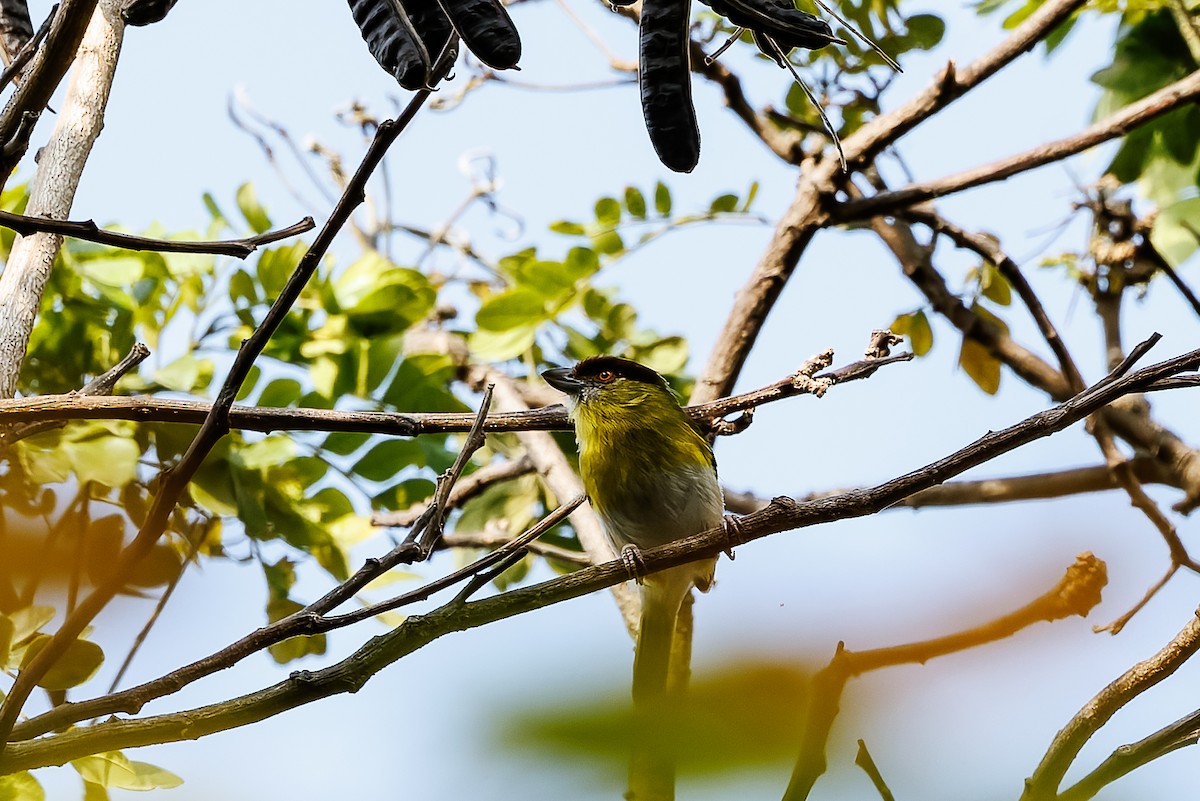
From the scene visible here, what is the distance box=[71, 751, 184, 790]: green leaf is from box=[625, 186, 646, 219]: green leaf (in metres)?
2.61

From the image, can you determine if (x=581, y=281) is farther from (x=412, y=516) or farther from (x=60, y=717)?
(x=60, y=717)

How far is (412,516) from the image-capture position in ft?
10.3

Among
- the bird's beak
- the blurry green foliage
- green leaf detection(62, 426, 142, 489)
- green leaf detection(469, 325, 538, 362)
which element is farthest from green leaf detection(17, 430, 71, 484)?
the blurry green foliage

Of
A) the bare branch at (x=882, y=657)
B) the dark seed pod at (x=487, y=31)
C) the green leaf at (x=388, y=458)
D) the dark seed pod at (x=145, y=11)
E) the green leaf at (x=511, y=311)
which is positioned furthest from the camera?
the green leaf at (x=511, y=311)

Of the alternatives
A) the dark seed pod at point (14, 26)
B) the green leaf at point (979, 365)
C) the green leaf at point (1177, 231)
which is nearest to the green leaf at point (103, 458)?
the dark seed pod at point (14, 26)

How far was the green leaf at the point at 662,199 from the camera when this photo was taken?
3.79 meters

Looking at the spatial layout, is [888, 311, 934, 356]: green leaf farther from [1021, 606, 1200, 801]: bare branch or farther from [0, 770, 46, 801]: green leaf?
[0, 770, 46, 801]: green leaf

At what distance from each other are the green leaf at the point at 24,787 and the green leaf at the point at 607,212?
→ 2736 millimetres

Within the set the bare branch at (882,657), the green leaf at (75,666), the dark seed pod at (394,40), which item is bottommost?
the bare branch at (882,657)

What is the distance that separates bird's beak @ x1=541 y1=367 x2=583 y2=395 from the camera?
143 inches

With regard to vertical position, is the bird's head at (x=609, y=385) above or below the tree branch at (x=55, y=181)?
above

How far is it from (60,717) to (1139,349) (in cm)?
137

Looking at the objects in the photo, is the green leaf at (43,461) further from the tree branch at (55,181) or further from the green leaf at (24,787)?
the green leaf at (24,787)

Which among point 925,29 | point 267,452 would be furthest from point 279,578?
point 925,29
